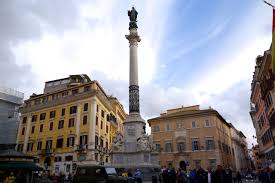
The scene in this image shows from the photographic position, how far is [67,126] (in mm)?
41562

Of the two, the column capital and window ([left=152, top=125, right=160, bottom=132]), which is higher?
the column capital

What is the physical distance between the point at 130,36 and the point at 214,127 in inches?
1029

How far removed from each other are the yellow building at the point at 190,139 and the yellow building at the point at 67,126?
10.1m

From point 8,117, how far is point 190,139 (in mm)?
33241

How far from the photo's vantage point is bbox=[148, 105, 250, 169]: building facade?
4391 centimetres

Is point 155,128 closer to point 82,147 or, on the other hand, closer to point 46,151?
point 82,147

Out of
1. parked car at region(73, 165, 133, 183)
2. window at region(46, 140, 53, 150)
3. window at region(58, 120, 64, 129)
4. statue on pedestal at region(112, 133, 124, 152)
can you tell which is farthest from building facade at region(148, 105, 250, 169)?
parked car at region(73, 165, 133, 183)

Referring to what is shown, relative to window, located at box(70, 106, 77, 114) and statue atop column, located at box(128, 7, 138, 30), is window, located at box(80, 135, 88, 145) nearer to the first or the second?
window, located at box(70, 106, 77, 114)

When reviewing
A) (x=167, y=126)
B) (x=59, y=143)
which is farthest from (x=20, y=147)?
(x=167, y=126)

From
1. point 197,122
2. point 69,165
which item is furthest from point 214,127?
point 69,165

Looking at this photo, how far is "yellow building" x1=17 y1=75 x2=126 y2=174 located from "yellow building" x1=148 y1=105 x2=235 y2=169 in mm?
10088

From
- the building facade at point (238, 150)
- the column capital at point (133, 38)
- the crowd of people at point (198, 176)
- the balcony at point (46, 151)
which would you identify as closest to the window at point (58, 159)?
the balcony at point (46, 151)

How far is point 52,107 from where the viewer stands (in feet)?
146

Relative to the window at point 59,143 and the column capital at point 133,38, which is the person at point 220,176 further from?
the window at point 59,143
